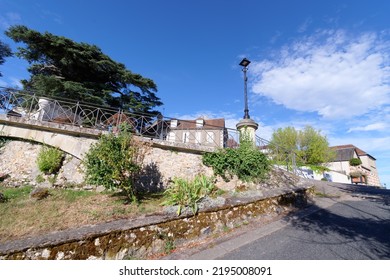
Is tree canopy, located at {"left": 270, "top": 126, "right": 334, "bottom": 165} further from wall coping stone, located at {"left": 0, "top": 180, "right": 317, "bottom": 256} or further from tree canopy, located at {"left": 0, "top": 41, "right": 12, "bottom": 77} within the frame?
tree canopy, located at {"left": 0, "top": 41, "right": 12, "bottom": 77}

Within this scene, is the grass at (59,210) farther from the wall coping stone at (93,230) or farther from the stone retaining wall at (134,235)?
the stone retaining wall at (134,235)

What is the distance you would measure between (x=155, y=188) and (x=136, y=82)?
35.9 ft

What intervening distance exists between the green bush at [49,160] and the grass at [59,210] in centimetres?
73

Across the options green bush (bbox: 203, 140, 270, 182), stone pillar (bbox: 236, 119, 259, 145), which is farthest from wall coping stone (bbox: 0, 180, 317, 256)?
stone pillar (bbox: 236, 119, 259, 145)

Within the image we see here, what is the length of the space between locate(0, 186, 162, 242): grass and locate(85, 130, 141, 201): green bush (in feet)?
1.96

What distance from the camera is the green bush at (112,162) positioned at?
500cm

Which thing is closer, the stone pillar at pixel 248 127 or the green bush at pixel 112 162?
the green bush at pixel 112 162

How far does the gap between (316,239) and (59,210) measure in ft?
19.0

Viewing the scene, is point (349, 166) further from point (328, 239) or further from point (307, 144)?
point (328, 239)

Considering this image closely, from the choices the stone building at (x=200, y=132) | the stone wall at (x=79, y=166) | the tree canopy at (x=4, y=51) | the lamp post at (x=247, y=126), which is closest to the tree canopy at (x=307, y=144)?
the stone building at (x=200, y=132)

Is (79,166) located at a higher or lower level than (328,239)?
higher

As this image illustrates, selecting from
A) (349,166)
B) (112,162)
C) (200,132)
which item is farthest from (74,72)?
(349,166)

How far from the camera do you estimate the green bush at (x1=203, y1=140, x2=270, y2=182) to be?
6.65m

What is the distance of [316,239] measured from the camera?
3.48m
